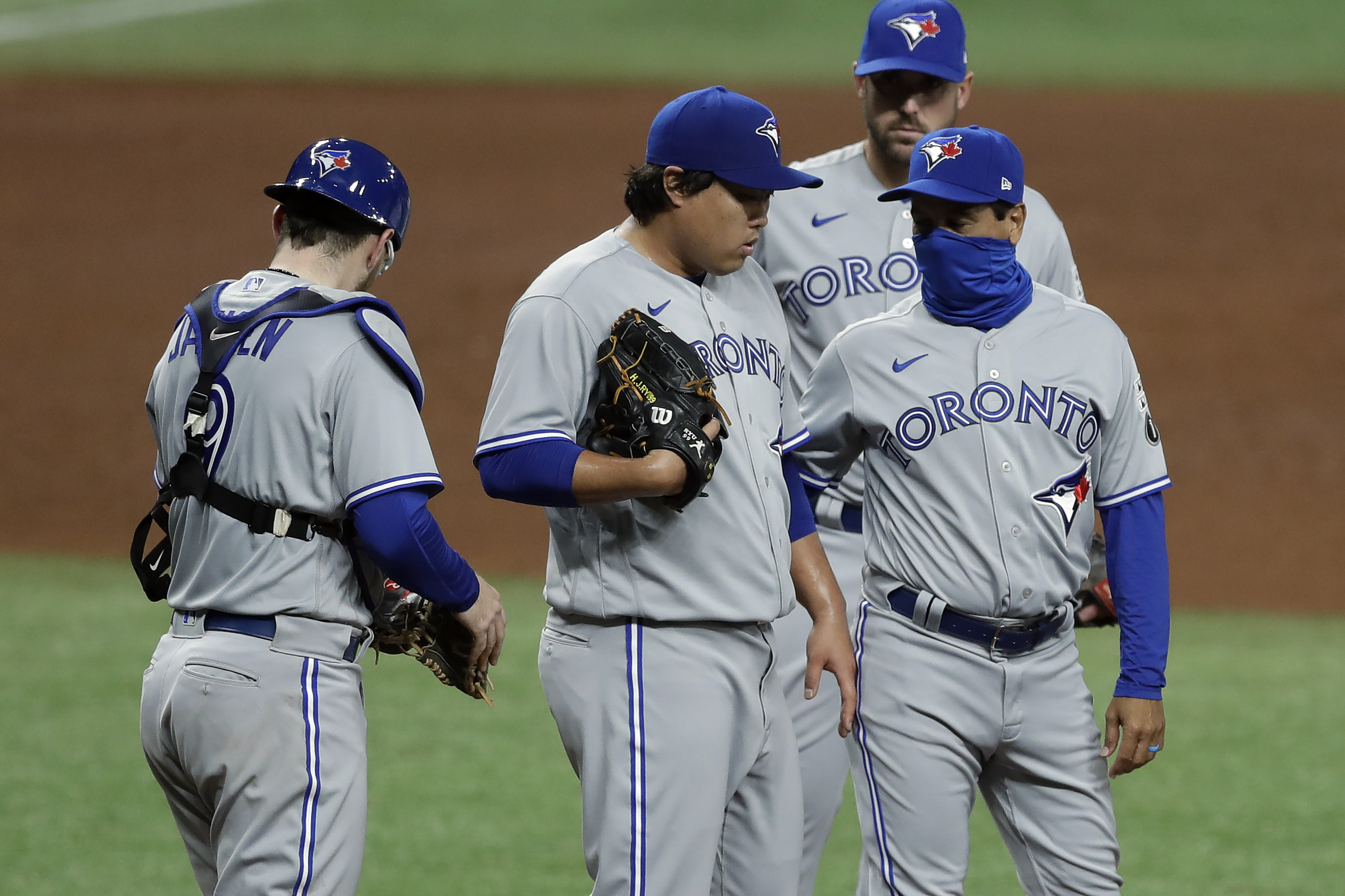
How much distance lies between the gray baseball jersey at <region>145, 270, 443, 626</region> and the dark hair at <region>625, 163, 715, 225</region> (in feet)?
1.81

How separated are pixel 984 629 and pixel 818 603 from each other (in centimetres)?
35

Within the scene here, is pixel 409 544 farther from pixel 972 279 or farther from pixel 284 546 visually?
pixel 972 279

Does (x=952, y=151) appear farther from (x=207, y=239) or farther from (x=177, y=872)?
(x=207, y=239)

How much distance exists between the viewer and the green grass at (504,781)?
5.15m

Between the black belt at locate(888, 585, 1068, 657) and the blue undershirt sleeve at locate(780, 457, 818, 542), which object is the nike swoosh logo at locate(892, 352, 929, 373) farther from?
the black belt at locate(888, 585, 1068, 657)

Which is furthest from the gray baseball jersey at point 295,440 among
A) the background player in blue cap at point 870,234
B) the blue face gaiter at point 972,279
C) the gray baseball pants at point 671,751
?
the background player in blue cap at point 870,234

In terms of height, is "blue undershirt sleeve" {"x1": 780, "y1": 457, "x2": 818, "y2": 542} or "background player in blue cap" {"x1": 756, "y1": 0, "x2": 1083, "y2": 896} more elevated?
"background player in blue cap" {"x1": 756, "y1": 0, "x2": 1083, "y2": 896}

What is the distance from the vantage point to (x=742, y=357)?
3.33 meters

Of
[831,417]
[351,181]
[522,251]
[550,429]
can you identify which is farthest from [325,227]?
[522,251]

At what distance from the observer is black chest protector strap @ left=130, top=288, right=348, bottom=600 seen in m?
3.09

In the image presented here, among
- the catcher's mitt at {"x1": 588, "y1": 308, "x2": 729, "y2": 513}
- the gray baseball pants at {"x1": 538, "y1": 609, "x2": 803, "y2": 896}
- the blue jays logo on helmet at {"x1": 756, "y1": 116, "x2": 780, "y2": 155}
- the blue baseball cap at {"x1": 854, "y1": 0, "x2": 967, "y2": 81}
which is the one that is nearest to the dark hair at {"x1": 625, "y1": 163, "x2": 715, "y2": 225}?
the blue jays logo on helmet at {"x1": 756, "y1": 116, "x2": 780, "y2": 155}

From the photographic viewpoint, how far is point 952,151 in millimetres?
3373

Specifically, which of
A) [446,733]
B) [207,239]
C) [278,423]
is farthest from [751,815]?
[207,239]

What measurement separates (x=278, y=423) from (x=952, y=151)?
1466mm
